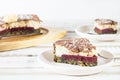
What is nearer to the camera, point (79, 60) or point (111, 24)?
point (79, 60)

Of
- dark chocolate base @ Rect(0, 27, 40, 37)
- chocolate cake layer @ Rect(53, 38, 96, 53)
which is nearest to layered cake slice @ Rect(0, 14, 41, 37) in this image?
dark chocolate base @ Rect(0, 27, 40, 37)

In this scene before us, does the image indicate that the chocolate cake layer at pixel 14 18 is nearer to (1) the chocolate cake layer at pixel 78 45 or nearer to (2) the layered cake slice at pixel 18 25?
(2) the layered cake slice at pixel 18 25

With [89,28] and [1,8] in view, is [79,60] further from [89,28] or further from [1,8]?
[1,8]

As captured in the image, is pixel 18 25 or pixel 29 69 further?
pixel 18 25

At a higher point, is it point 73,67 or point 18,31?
point 18,31

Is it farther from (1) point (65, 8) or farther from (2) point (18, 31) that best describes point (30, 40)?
(1) point (65, 8)

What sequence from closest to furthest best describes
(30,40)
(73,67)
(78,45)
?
(73,67) < (78,45) < (30,40)

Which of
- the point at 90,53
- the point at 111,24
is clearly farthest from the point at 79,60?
the point at 111,24

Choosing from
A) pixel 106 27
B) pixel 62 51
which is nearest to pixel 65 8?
pixel 106 27
